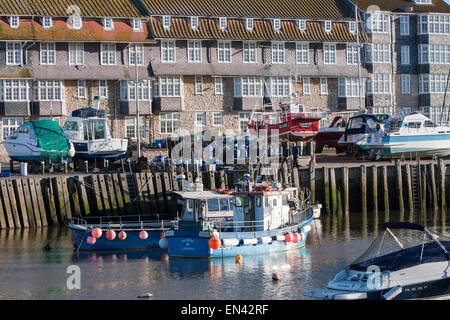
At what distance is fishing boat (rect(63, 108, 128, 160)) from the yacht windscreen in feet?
89.1

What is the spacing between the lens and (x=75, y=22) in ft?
208

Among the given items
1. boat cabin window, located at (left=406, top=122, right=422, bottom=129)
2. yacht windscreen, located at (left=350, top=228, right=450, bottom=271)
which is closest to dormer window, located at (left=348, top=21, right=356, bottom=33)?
boat cabin window, located at (left=406, top=122, right=422, bottom=129)

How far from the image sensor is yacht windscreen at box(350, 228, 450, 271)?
2903 centimetres

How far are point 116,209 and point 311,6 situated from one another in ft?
101

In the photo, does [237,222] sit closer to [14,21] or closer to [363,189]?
[363,189]

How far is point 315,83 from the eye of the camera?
70375 millimetres

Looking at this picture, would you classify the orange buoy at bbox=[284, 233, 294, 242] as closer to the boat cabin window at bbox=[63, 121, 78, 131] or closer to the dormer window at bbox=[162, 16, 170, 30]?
the boat cabin window at bbox=[63, 121, 78, 131]

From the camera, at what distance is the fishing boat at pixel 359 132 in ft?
188

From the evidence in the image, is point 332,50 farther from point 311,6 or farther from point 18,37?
point 18,37

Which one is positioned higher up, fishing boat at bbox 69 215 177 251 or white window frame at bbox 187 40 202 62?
white window frame at bbox 187 40 202 62

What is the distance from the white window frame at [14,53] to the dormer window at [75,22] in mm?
3820

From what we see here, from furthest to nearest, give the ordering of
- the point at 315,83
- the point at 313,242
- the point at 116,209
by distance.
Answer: the point at 315,83 < the point at 116,209 < the point at 313,242

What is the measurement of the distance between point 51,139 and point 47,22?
11.9 m
